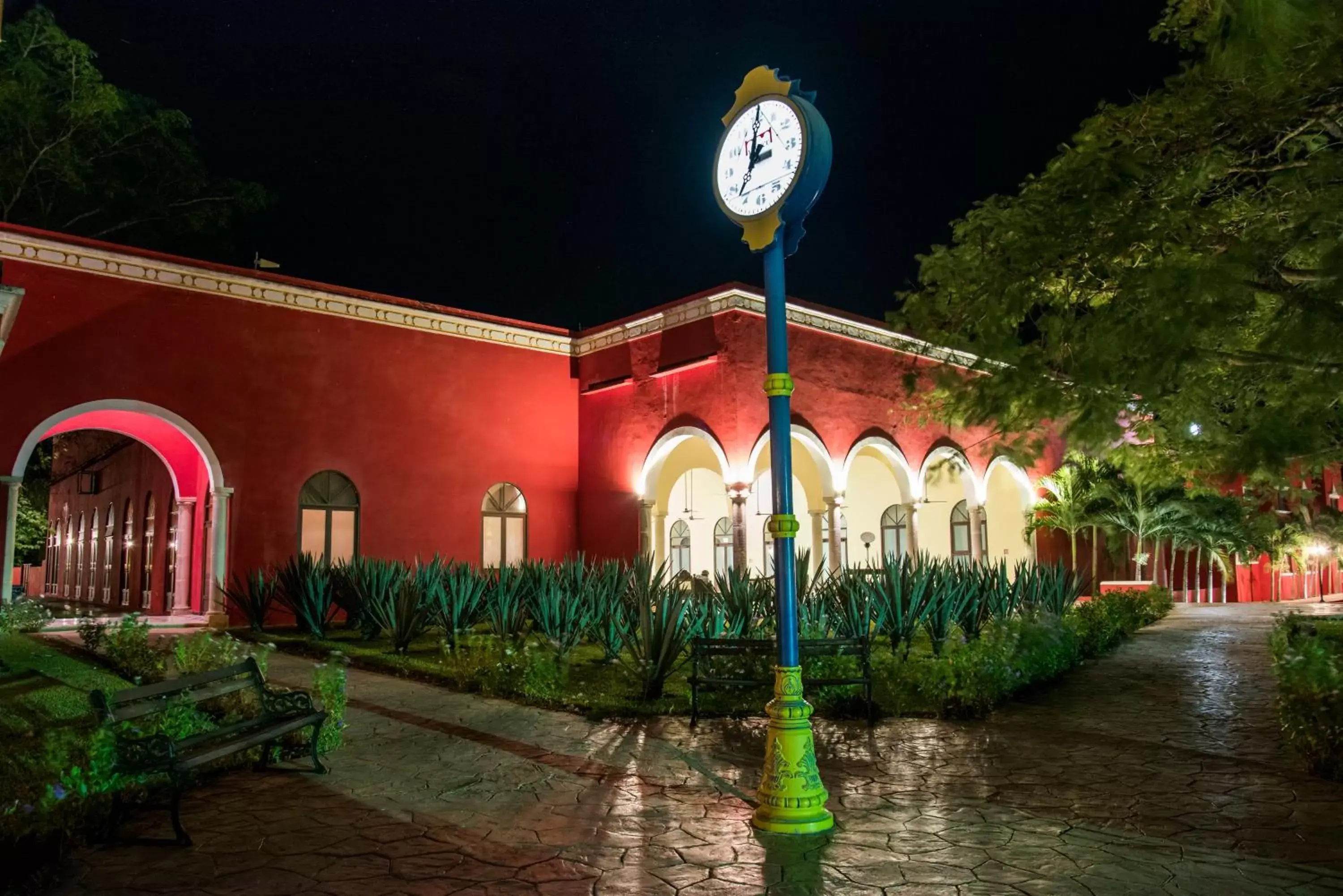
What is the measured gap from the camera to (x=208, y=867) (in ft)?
12.0

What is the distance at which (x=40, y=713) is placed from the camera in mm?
5875

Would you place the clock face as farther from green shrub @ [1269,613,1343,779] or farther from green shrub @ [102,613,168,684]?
green shrub @ [102,613,168,684]

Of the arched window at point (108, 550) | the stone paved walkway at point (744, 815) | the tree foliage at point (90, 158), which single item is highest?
the tree foliage at point (90, 158)

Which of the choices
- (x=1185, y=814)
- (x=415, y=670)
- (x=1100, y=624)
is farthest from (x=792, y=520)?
(x=1100, y=624)

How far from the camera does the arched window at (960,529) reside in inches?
837

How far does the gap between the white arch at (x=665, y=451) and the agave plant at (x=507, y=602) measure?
14.7 ft

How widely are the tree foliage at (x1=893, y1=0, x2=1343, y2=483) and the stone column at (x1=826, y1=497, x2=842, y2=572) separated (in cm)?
894

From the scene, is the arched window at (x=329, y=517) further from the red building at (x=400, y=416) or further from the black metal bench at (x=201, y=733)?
the black metal bench at (x=201, y=733)

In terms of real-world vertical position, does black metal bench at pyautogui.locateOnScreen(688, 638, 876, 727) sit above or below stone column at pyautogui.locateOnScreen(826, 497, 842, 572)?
below

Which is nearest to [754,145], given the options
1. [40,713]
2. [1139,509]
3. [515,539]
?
[40,713]

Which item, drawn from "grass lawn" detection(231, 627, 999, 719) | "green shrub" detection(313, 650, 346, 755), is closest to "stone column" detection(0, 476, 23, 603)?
"grass lawn" detection(231, 627, 999, 719)

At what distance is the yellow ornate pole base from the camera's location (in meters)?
4.06

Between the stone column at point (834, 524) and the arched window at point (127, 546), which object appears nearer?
the stone column at point (834, 524)

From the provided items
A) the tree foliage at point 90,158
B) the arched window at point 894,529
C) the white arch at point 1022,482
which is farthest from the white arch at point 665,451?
the tree foliage at point 90,158
